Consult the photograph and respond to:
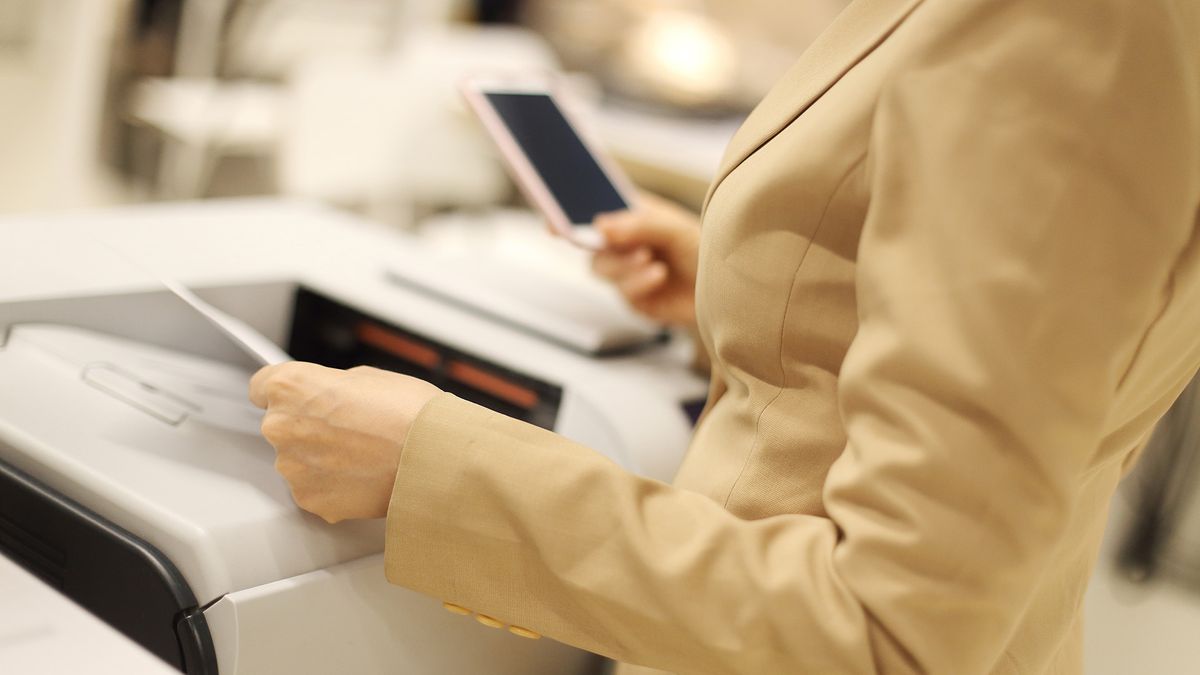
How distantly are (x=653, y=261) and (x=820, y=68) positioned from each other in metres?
0.45

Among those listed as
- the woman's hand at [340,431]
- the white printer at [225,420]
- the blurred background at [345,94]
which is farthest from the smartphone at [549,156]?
the blurred background at [345,94]

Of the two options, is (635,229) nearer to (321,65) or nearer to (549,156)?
(549,156)

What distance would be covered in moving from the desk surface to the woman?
0.13 metres

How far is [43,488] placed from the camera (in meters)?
0.68

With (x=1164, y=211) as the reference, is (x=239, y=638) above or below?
below

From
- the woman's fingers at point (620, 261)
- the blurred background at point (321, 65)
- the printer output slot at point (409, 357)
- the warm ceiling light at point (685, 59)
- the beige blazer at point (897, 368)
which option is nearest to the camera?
the beige blazer at point (897, 368)

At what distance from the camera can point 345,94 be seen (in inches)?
108

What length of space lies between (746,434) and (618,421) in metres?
0.23

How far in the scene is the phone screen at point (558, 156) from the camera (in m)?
0.99

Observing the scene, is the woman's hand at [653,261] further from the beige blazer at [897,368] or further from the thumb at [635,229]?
the beige blazer at [897,368]

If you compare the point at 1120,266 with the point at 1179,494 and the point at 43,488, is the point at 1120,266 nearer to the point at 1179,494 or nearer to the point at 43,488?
the point at 43,488

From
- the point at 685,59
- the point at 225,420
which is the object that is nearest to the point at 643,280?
the point at 225,420

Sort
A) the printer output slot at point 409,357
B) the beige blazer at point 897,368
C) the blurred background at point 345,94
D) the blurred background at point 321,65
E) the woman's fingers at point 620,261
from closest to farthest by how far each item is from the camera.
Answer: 1. the beige blazer at point 897,368
2. the printer output slot at point 409,357
3. the woman's fingers at point 620,261
4. the blurred background at point 345,94
5. the blurred background at point 321,65

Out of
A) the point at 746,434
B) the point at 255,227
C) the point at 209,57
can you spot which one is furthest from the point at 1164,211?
the point at 209,57
